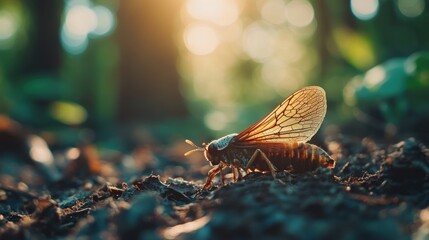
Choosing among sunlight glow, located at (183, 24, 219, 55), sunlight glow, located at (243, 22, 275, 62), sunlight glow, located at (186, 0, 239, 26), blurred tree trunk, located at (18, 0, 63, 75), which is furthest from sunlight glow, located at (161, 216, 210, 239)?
sunlight glow, located at (183, 24, 219, 55)

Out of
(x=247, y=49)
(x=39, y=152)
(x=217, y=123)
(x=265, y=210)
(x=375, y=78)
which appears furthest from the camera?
(x=247, y=49)

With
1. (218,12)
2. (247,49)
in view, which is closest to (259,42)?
(247,49)

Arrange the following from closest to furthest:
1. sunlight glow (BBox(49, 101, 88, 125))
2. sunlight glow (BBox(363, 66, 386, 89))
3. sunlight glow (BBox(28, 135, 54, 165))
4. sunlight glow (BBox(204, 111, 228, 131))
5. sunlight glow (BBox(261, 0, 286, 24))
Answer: sunlight glow (BBox(363, 66, 386, 89)) < sunlight glow (BBox(28, 135, 54, 165)) < sunlight glow (BBox(204, 111, 228, 131)) < sunlight glow (BBox(49, 101, 88, 125)) < sunlight glow (BBox(261, 0, 286, 24))

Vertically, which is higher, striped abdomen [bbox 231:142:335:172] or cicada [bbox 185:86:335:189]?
cicada [bbox 185:86:335:189]

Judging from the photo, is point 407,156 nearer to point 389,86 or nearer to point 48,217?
point 48,217

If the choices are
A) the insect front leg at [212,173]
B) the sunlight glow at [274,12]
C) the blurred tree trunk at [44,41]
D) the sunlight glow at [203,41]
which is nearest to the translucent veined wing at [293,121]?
the insect front leg at [212,173]

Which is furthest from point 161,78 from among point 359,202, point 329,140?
point 359,202

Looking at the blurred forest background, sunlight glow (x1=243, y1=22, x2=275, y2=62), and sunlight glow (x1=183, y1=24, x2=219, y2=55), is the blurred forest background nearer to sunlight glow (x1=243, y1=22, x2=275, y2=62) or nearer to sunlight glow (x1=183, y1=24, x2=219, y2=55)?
sunlight glow (x1=243, y1=22, x2=275, y2=62)

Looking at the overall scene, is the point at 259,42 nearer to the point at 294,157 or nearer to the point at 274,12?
the point at 274,12
